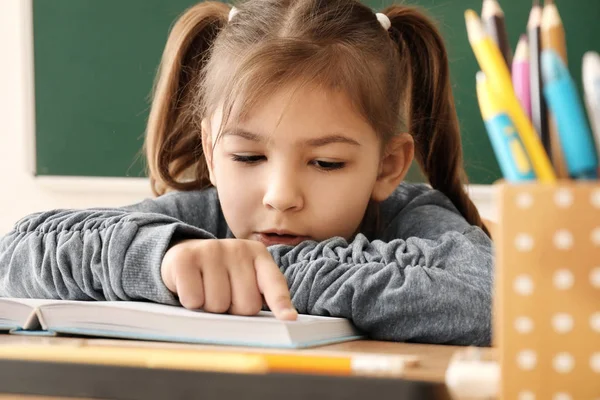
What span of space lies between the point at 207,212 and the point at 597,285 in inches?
39.2

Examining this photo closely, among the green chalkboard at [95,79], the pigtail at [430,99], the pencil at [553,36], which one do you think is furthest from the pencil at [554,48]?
the green chalkboard at [95,79]

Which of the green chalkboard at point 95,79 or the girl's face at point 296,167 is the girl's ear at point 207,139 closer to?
the girl's face at point 296,167

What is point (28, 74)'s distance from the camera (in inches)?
91.8

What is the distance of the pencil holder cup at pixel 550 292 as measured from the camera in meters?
0.42

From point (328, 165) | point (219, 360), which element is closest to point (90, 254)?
point (328, 165)

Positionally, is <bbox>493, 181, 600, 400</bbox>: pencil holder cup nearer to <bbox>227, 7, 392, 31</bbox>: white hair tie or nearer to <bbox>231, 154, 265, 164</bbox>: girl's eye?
<bbox>231, 154, 265, 164</bbox>: girl's eye

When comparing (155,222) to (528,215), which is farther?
(155,222)

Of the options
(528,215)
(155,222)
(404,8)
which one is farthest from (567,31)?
(528,215)

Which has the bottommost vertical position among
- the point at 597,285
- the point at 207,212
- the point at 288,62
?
the point at 207,212

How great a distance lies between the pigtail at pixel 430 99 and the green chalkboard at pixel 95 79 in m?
0.94

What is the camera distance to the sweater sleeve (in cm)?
85

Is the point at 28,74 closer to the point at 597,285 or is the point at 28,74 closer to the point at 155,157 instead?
the point at 155,157

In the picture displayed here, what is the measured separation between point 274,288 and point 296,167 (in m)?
0.39

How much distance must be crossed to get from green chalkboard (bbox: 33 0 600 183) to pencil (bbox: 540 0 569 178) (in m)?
1.82
